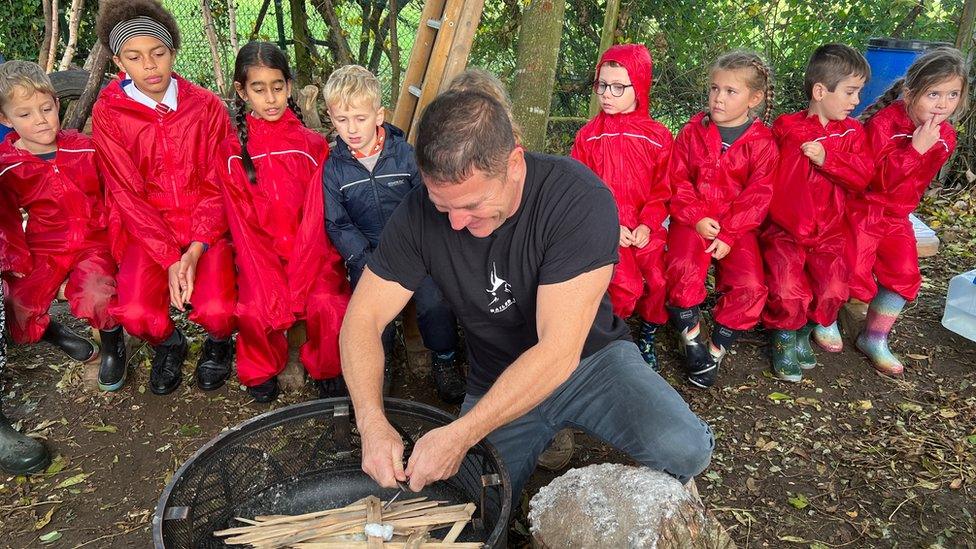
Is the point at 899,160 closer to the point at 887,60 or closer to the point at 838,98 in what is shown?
the point at 838,98

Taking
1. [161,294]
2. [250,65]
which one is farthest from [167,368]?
[250,65]

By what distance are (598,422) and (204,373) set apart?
2031 mm

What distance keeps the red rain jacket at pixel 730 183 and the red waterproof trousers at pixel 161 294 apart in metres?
2.17

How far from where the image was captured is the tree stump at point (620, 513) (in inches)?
73.7

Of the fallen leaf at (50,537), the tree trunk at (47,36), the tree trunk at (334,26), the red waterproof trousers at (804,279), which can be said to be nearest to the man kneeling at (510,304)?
the red waterproof trousers at (804,279)

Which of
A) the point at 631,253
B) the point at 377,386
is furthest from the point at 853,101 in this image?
the point at 377,386

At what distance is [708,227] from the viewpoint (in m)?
3.35

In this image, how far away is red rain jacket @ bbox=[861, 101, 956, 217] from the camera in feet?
10.9

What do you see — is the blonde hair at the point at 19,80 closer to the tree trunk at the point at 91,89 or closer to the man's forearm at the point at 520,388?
the tree trunk at the point at 91,89

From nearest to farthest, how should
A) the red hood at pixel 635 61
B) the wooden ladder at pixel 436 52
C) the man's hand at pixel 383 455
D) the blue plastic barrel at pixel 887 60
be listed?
the man's hand at pixel 383 455 → the red hood at pixel 635 61 → the wooden ladder at pixel 436 52 → the blue plastic barrel at pixel 887 60

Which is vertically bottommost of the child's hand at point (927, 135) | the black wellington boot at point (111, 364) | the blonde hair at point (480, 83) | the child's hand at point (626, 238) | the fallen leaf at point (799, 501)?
the black wellington boot at point (111, 364)

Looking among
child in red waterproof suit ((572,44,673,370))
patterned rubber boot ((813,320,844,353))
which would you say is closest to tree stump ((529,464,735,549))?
child in red waterproof suit ((572,44,673,370))

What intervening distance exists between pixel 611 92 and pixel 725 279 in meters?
1.08

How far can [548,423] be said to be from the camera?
243cm
